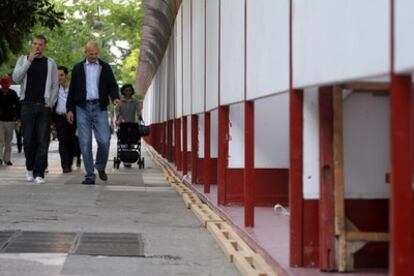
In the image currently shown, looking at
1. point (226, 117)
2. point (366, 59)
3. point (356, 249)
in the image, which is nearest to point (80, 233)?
point (226, 117)

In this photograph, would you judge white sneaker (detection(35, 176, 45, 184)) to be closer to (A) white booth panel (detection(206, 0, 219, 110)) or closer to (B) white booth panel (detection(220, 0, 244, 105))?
(A) white booth panel (detection(206, 0, 219, 110))

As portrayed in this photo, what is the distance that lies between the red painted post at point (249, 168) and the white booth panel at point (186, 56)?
6796mm

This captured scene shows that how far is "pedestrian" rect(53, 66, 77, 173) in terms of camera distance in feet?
56.6

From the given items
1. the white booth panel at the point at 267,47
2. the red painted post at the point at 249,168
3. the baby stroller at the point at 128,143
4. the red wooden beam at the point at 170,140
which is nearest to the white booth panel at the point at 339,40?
the white booth panel at the point at 267,47

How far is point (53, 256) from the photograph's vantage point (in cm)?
693

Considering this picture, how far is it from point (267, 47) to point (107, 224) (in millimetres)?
2846

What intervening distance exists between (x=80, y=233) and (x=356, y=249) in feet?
10.6

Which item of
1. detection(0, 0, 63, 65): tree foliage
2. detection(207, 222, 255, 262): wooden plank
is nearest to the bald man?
detection(0, 0, 63, 65): tree foliage

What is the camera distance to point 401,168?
12.2ft

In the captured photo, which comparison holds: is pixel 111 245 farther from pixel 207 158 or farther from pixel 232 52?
pixel 207 158

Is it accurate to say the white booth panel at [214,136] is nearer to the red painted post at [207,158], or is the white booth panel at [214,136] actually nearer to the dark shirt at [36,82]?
the red painted post at [207,158]

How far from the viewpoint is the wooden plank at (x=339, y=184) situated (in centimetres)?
567

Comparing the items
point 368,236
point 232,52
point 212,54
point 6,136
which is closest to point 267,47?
point 368,236

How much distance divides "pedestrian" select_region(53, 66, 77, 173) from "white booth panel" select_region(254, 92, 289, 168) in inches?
304
